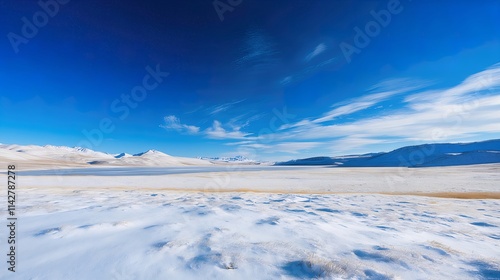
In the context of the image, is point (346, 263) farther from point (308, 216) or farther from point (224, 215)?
point (224, 215)

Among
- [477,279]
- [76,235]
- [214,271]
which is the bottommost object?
[477,279]

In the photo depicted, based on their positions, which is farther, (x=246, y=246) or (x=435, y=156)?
(x=435, y=156)

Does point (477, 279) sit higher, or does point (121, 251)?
point (121, 251)

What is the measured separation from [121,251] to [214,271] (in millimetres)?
1897

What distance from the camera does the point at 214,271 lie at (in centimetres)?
338

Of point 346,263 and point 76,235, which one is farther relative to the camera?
point 76,235

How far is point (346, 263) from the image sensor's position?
366 centimetres

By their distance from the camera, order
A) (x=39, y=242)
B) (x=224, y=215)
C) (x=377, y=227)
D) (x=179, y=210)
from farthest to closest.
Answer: (x=179, y=210) → (x=224, y=215) → (x=377, y=227) → (x=39, y=242)

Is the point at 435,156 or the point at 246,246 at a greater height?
the point at 435,156

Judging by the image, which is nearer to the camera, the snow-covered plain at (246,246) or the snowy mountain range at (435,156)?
the snow-covered plain at (246,246)

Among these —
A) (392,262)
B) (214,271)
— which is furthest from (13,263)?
(392,262)

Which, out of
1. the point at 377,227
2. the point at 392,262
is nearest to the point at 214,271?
the point at 392,262

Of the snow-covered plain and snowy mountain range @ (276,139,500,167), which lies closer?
the snow-covered plain

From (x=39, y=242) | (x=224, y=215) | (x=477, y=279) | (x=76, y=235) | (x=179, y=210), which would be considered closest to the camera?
(x=477, y=279)
